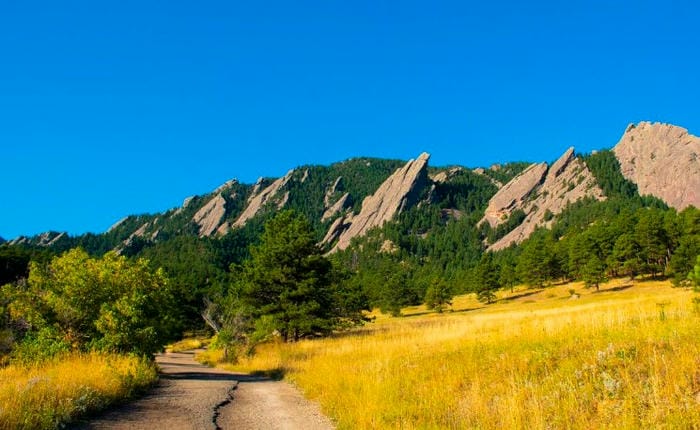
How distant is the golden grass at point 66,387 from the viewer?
8.78 meters

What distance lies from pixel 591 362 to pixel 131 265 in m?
19.5

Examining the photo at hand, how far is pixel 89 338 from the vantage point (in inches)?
748

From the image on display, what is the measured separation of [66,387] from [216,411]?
11.9 ft

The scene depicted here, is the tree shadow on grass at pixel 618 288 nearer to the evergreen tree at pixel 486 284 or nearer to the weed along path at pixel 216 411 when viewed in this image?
the evergreen tree at pixel 486 284

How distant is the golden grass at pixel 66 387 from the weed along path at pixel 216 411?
0.51m

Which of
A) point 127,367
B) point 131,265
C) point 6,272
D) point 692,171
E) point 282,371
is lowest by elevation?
point 282,371

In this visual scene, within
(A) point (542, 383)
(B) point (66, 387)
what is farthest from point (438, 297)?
(B) point (66, 387)

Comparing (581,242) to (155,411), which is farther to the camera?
(581,242)

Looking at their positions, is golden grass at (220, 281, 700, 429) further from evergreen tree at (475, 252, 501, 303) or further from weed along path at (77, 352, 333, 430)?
evergreen tree at (475, 252, 501, 303)

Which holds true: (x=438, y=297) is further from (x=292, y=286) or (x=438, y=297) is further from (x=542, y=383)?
(x=542, y=383)

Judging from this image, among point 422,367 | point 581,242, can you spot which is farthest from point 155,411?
point 581,242

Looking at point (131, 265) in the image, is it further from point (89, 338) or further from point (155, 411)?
point (155, 411)

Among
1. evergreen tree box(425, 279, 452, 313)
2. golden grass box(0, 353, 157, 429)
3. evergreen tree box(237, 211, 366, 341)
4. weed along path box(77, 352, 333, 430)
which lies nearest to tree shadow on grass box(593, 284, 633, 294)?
evergreen tree box(425, 279, 452, 313)

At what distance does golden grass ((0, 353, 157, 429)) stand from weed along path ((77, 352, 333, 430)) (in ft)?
1.69
